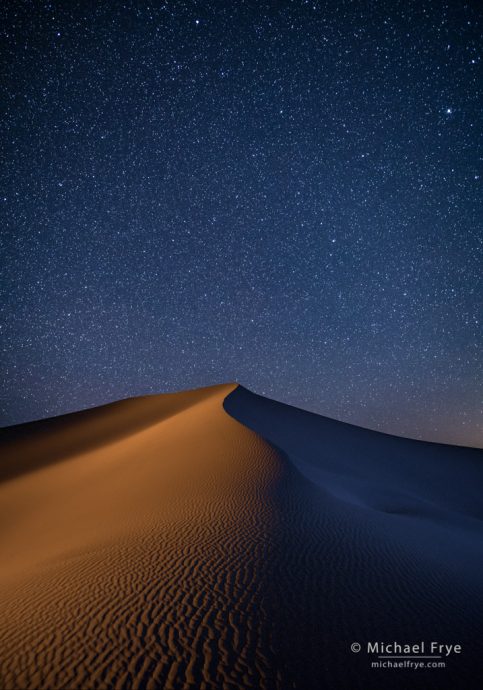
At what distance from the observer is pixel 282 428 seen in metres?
24.4

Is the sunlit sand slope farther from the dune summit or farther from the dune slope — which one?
the dune slope

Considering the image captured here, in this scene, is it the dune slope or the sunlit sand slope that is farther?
the dune slope

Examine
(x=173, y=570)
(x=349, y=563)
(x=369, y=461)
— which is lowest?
(x=369, y=461)

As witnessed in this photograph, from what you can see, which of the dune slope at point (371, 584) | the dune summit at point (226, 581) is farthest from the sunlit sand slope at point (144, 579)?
the dune slope at point (371, 584)

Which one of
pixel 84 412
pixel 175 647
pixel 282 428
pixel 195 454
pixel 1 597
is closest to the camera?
pixel 175 647

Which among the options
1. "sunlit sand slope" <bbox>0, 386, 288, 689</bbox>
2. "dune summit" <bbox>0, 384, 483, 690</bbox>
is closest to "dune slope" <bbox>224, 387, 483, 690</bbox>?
"dune summit" <bbox>0, 384, 483, 690</bbox>

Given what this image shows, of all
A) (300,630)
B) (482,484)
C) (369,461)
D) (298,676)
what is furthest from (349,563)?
(482,484)

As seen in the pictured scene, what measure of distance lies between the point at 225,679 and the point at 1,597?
4182 mm

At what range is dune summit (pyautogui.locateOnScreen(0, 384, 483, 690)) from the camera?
359 centimetres

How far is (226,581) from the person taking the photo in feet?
17.0

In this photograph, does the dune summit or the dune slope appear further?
the dune slope

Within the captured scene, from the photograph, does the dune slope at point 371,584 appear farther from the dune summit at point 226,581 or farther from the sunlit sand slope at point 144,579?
the sunlit sand slope at point 144,579

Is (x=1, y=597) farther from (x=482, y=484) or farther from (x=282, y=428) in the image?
(x=482, y=484)

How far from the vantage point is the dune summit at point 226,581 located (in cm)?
359
